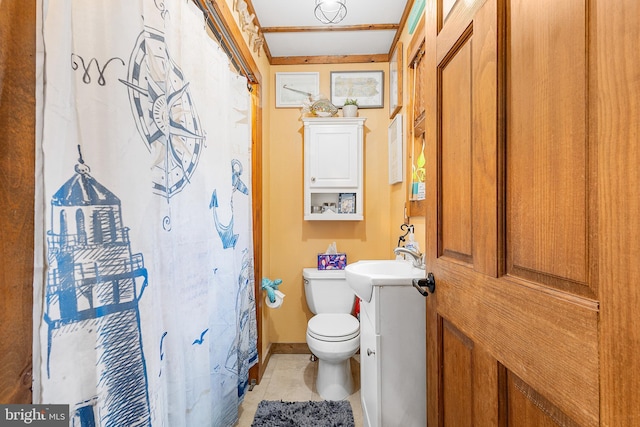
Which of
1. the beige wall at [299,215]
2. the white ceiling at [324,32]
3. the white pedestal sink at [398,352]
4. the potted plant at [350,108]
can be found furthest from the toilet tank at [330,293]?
the white ceiling at [324,32]

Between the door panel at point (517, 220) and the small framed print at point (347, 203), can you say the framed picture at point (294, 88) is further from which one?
the door panel at point (517, 220)

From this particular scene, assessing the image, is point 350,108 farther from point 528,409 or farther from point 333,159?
point 528,409

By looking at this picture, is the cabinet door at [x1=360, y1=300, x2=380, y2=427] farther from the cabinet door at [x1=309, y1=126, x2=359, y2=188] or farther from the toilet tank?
the cabinet door at [x1=309, y1=126, x2=359, y2=188]

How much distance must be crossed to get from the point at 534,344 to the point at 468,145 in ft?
1.55

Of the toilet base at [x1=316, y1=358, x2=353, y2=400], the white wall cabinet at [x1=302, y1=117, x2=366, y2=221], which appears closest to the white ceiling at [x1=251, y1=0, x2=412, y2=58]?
the white wall cabinet at [x1=302, y1=117, x2=366, y2=221]

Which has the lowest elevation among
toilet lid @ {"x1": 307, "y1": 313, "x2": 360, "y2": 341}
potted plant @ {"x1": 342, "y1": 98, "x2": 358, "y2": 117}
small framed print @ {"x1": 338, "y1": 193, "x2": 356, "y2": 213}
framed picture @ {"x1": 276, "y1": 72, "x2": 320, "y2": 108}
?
toilet lid @ {"x1": 307, "y1": 313, "x2": 360, "y2": 341}

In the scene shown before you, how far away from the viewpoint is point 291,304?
255cm

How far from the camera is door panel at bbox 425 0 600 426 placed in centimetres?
44

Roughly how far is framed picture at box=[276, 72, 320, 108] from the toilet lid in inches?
69.6

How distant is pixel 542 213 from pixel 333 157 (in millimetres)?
1986

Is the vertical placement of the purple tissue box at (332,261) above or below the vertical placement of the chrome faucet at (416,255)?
below

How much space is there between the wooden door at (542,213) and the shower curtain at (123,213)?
2.69 feet

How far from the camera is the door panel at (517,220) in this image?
0.44m

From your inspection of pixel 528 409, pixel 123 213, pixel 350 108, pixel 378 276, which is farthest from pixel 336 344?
pixel 350 108
